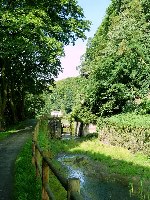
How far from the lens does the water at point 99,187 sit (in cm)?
1364

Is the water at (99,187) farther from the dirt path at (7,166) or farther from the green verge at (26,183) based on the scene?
the dirt path at (7,166)

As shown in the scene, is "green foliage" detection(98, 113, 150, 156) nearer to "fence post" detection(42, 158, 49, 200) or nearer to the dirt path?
the dirt path

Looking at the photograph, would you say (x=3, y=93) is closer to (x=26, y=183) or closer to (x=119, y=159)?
(x=119, y=159)

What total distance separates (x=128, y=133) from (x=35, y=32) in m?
10.7

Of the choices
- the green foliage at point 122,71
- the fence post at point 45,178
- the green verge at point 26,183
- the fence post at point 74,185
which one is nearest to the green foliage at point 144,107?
the green foliage at point 122,71

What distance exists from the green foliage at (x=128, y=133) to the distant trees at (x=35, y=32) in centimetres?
718

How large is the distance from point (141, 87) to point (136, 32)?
Answer: 547 centimetres

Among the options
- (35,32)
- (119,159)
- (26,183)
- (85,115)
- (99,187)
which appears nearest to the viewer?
(26,183)

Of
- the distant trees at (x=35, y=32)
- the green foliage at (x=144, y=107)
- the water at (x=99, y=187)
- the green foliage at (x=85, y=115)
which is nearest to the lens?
the water at (x=99, y=187)

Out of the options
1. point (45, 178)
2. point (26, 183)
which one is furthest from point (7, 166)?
point (45, 178)

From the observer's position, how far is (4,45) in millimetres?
27516

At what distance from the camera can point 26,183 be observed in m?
11.0

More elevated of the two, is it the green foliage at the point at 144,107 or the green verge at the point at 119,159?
the green foliage at the point at 144,107

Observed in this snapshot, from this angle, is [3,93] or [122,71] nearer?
[122,71]
